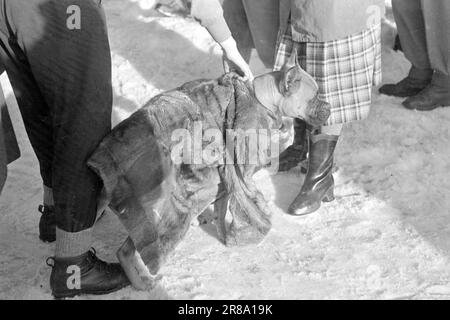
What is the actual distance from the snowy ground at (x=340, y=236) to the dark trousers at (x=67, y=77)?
1.91ft

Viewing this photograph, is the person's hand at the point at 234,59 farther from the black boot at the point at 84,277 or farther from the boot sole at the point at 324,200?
the black boot at the point at 84,277

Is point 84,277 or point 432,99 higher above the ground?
point 84,277

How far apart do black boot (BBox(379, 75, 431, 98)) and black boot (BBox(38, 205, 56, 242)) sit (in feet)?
9.05

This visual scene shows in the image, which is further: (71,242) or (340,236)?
(340,236)

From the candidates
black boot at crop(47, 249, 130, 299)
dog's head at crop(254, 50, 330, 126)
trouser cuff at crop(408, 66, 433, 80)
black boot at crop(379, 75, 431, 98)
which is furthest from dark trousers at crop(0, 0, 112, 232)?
trouser cuff at crop(408, 66, 433, 80)

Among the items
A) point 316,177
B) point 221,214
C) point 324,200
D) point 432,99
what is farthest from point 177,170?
point 432,99

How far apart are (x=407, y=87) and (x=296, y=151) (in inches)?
50.8

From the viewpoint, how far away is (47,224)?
339 cm

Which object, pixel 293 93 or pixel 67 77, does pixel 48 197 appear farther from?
pixel 293 93

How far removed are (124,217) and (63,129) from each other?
503mm

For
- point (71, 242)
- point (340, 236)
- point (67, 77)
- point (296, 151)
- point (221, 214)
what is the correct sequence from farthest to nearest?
point (296, 151) → point (340, 236) → point (221, 214) → point (71, 242) → point (67, 77)

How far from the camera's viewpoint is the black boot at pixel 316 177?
3566mm

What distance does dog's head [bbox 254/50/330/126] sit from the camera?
10.1ft
